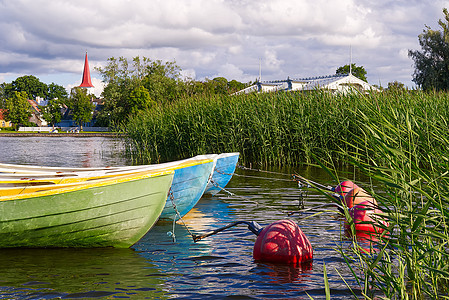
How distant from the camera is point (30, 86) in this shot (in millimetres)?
131750

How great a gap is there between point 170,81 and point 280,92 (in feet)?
181

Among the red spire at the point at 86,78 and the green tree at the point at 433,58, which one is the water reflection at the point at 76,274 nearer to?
the green tree at the point at 433,58

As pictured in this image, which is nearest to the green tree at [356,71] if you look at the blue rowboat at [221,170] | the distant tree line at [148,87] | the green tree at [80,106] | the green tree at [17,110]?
the distant tree line at [148,87]

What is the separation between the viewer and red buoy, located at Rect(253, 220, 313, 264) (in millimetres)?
6035

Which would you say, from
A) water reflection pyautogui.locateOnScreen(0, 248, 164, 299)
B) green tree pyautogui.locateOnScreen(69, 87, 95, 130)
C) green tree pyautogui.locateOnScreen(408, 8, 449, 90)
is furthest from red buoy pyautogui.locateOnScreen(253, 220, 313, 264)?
green tree pyautogui.locateOnScreen(69, 87, 95, 130)

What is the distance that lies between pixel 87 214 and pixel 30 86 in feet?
448

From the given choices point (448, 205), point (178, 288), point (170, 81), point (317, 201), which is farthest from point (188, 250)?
point (170, 81)

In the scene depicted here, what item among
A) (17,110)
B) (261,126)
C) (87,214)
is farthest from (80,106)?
(87,214)

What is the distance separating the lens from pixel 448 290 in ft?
14.2

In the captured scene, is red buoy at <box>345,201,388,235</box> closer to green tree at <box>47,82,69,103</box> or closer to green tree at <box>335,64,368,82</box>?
green tree at <box>335,64,368,82</box>

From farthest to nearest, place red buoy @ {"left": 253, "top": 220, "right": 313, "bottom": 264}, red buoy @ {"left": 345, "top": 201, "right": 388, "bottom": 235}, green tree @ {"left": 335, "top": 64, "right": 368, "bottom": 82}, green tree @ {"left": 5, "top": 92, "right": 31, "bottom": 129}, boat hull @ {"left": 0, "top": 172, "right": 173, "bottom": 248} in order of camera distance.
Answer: green tree @ {"left": 5, "top": 92, "right": 31, "bottom": 129} → green tree @ {"left": 335, "top": 64, "right": 368, "bottom": 82} → boat hull @ {"left": 0, "top": 172, "right": 173, "bottom": 248} → red buoy @ {"left": 253, "top": 220, "right": 313, "bottom": 264} → red buoy @ {"left": 345, "top": 201, "right": 388, "bottom": 235}

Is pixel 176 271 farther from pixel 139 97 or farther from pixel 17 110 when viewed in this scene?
pixel 17 110

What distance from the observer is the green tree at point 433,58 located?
47.7 meters

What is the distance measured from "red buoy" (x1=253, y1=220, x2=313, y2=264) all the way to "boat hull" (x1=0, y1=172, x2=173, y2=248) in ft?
5.42
